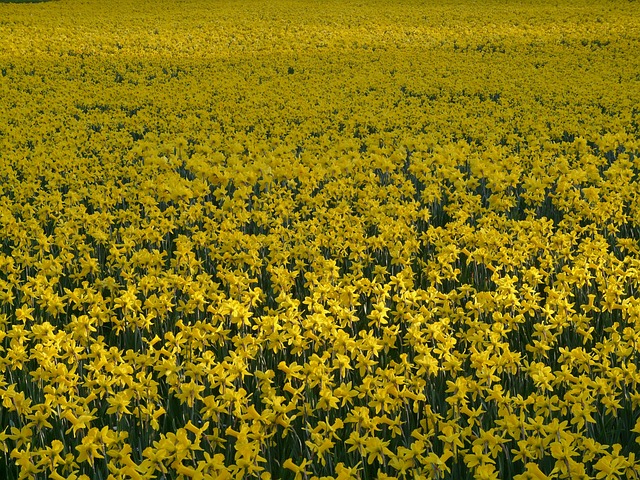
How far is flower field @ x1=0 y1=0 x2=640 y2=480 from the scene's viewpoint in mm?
3588

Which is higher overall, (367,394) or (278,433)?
(367,394)

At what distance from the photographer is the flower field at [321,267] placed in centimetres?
359

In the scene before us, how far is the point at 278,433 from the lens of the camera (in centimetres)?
410

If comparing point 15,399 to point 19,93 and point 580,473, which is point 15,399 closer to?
point 580,473

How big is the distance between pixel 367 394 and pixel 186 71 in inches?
774

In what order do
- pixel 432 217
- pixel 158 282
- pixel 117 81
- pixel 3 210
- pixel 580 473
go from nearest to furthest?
pixel 580 473
pixel 158 282
pixel 3 210
pixel 432 217
pixel 117 81

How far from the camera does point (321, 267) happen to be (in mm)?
5887

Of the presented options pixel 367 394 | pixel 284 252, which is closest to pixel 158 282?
pixel 284 252

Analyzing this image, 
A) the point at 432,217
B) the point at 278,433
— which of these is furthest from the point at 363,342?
the point at 432,217

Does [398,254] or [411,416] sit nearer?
[411,416]

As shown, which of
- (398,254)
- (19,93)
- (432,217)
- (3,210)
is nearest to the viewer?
(398,254)

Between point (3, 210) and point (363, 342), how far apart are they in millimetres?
5074

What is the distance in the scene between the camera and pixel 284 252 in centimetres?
608

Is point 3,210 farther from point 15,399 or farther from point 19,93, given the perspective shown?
point 19,93
